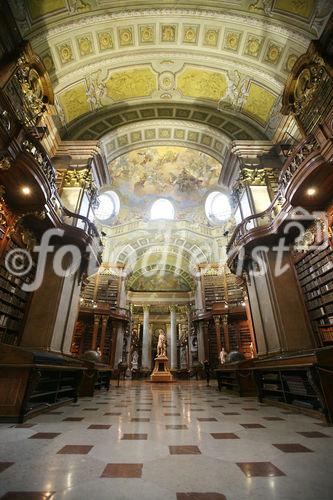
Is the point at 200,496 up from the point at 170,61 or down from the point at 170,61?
down

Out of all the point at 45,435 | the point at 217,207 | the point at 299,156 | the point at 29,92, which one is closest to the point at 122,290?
the point at 217,207

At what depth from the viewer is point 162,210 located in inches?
787

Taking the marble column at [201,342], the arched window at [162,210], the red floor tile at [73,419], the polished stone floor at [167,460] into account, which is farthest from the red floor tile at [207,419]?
the arched window at [162,210]

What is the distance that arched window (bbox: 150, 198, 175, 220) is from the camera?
19.8 meters

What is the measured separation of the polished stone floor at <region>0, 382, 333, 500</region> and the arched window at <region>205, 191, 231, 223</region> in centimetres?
1659

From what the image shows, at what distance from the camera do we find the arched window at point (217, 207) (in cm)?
1862

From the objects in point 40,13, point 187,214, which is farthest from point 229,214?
point 40,13

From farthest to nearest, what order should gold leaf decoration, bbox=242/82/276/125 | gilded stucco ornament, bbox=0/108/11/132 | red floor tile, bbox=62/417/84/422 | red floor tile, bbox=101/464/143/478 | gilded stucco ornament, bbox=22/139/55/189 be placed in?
gold leaf decoration, bbox=242/82/276/125 → gilded stucco ornament, bbox=22/139/55/189 → gilded stucco ornament, bbox=0/108/11/132 → red floor tile, bbox=62/417/84/422 → red floor tile, bbox=101/464/143/478

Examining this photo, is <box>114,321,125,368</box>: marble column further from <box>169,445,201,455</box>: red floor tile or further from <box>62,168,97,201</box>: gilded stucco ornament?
<box>169,445,201,455</box>: red floor tile

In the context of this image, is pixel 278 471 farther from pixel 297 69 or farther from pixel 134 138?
pixel 134 138

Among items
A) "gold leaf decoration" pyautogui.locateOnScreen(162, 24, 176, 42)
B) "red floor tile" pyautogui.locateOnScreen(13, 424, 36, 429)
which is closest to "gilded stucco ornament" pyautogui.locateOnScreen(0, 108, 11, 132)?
"red floor tile" pyautogui.locateOnScreen(13, 424, 36, 429)

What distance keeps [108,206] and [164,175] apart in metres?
4.96

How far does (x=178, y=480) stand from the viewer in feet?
4.62

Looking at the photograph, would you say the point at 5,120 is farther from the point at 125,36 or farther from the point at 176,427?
the point at 125,36
